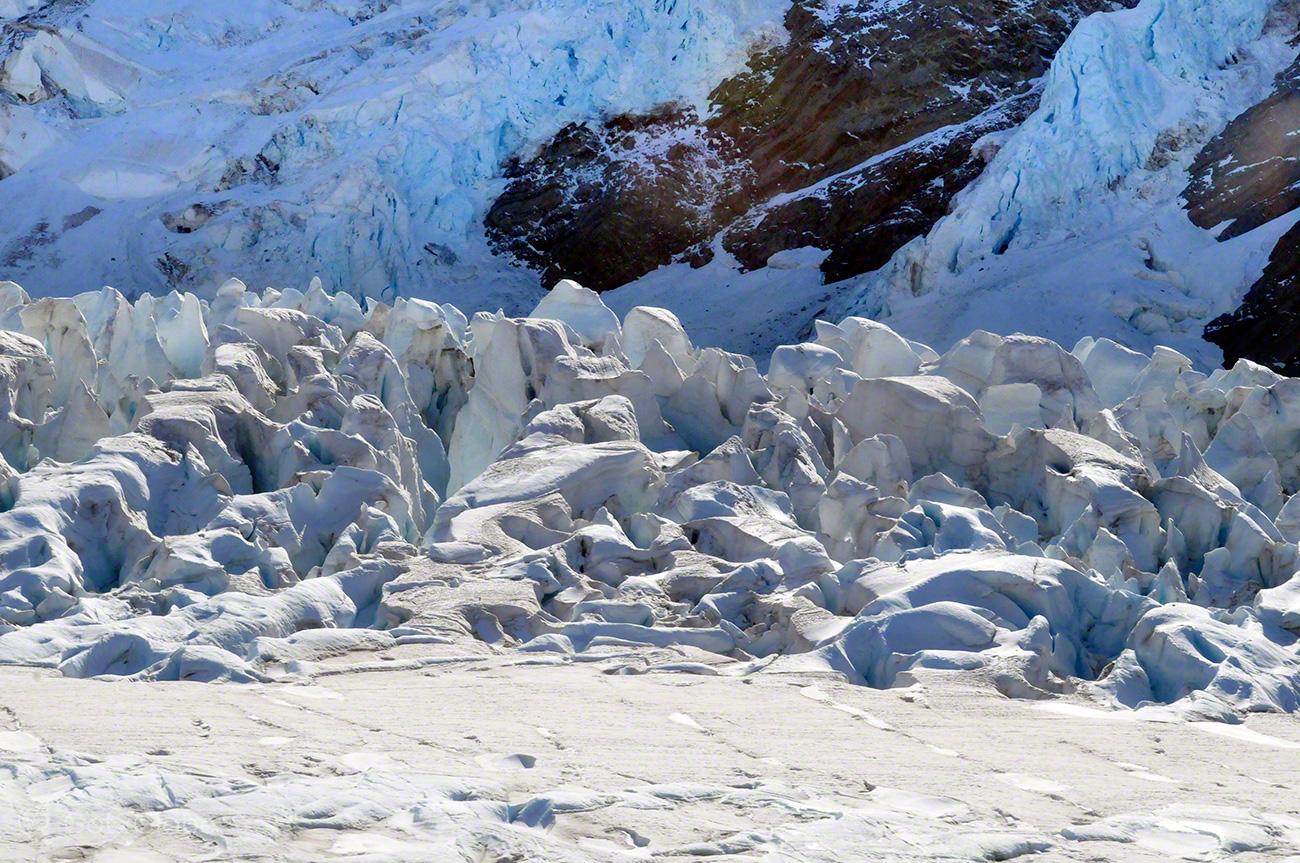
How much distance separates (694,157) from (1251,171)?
13.9m

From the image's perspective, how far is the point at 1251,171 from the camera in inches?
1332

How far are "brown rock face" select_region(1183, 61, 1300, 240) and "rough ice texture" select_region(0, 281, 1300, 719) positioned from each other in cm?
1299

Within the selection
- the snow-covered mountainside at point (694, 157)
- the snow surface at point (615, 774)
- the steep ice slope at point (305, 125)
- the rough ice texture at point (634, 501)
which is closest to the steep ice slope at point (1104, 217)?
the snow-covered mountainside at point (694, 157)

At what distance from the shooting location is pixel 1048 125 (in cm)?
3388

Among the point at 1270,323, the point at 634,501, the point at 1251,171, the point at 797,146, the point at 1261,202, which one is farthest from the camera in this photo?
the point at 797,146

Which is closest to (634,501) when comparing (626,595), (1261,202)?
(626,595)

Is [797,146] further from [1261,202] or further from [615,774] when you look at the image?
[615,774]

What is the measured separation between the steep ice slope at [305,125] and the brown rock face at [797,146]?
84cm

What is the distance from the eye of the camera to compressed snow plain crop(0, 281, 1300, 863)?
237 inches

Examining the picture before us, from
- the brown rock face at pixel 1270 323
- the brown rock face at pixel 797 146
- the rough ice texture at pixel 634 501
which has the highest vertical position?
the brown rock face at pixel 797 146

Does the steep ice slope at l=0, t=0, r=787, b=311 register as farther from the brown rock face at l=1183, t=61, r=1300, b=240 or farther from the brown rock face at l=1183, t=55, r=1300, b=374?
the brown rock face at l=1183, t=55, r=1300, b=374

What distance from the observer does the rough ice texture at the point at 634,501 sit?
1018 cm

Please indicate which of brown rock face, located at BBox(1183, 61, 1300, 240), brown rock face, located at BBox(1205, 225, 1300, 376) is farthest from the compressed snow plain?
brown rock face, located at BBox(1183, 61, 1300, 240)

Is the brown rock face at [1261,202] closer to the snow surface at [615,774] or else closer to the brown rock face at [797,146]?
the brown rock face at [797,146]
